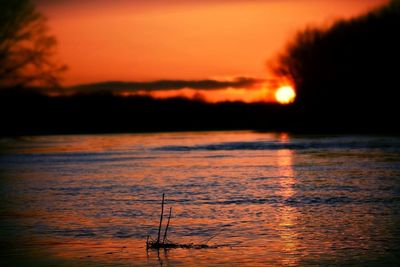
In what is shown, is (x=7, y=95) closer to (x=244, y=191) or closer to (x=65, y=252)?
(x=244, y=191)

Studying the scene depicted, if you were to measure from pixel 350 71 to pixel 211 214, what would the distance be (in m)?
55.4

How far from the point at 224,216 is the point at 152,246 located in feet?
10.3

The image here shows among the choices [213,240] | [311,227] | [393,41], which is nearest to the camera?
[213,240]

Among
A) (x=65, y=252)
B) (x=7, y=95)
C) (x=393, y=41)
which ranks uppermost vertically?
(x=393, y=41)

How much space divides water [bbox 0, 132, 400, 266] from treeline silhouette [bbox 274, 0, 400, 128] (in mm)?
38278

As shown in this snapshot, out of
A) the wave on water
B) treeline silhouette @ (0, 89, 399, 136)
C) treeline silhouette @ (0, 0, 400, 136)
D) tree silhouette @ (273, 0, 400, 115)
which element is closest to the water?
the wave on water

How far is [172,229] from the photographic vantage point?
39.3 feet

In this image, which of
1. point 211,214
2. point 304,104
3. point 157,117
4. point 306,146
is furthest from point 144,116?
point 211,214

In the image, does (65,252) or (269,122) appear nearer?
(65,252)

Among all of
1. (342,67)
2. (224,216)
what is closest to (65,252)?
(224,216)

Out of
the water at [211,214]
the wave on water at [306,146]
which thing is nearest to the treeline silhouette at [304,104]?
the wave on water at [306,146]

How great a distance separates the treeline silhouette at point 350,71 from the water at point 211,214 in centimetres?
3828

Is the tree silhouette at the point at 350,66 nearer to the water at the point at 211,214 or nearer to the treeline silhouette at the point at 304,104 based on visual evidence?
the treeline silhouette at the point at 304,104

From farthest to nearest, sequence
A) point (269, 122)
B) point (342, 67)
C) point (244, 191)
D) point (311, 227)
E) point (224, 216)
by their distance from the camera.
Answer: point (269, 122)
point (342, 67)
point (244, 191)
point (224, 216)
point (311, 227)
